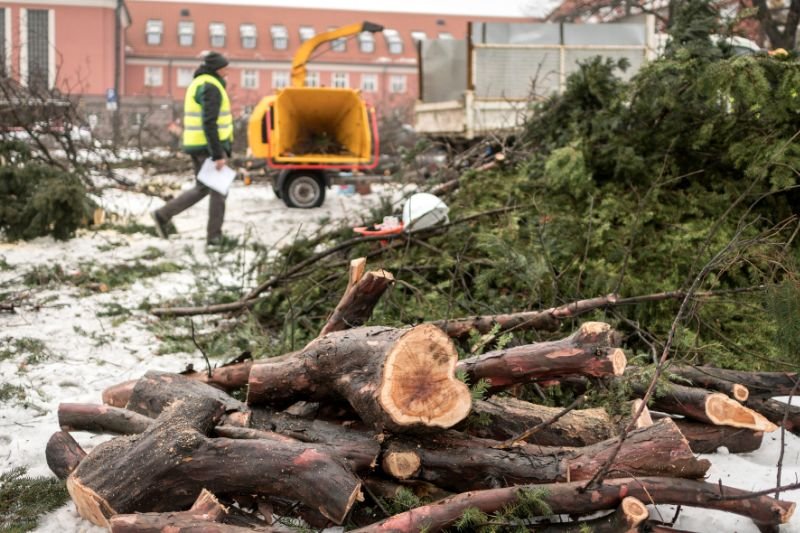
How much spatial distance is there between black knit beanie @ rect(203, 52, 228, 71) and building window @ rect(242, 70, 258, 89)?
48.0m

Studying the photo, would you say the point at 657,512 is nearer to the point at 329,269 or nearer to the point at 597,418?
the point at 597,418

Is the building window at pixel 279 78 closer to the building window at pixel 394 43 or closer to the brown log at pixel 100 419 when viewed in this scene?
the building window at pixel 394 43

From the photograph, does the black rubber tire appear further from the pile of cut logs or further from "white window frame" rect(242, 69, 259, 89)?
"white window frame" rect(242, 69, 259, 89)

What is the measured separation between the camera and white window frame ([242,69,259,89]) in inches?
2197

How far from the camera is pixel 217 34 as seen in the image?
5594 cm

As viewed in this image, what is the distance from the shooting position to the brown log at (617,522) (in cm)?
272

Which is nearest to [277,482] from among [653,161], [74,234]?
[653,161]

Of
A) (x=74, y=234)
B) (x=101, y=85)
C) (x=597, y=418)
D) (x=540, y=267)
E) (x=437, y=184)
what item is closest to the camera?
(x=597, y=418)

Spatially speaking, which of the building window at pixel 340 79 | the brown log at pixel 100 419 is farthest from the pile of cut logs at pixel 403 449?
the building window at pixel 340 79

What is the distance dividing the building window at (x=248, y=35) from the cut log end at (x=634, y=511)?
5649 centimetres

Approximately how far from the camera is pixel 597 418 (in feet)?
11.3

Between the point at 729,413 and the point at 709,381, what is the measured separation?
410mm

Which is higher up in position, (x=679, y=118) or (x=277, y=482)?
(x=679, y=118)

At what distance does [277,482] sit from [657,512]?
136 centimetres
